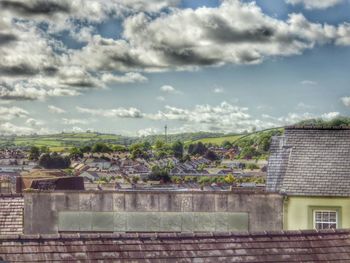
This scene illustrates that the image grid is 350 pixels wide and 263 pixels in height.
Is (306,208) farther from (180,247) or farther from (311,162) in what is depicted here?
(180,247)

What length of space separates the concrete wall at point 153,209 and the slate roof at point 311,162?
1.40m

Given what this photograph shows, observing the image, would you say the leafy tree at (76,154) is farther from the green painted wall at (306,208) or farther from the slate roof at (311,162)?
the green painted wall at (306,208)

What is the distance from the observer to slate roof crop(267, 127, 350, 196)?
2356 cm

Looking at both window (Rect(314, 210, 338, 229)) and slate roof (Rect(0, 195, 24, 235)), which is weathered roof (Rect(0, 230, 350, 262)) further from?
slate roof (Rect(0, 195, 24, 235))

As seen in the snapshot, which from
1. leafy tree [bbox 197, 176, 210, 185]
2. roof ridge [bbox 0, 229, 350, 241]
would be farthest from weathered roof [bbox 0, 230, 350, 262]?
leafy tree [bbox 197, 176, 210, 185]

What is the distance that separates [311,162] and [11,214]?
11512 mm

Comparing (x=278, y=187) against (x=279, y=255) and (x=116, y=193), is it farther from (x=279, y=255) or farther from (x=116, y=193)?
(x=279, y=255)

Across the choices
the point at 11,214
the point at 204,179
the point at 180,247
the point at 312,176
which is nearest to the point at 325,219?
the point at 312,176

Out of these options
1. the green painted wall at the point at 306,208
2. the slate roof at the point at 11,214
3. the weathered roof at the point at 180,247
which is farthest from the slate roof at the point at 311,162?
the weathered roof at the point at 180,247

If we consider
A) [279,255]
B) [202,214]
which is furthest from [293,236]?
[202,214]

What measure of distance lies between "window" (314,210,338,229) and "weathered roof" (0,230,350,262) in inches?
379

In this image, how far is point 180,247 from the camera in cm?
1262

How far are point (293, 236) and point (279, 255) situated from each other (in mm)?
673

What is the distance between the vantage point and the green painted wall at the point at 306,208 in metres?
23.0
